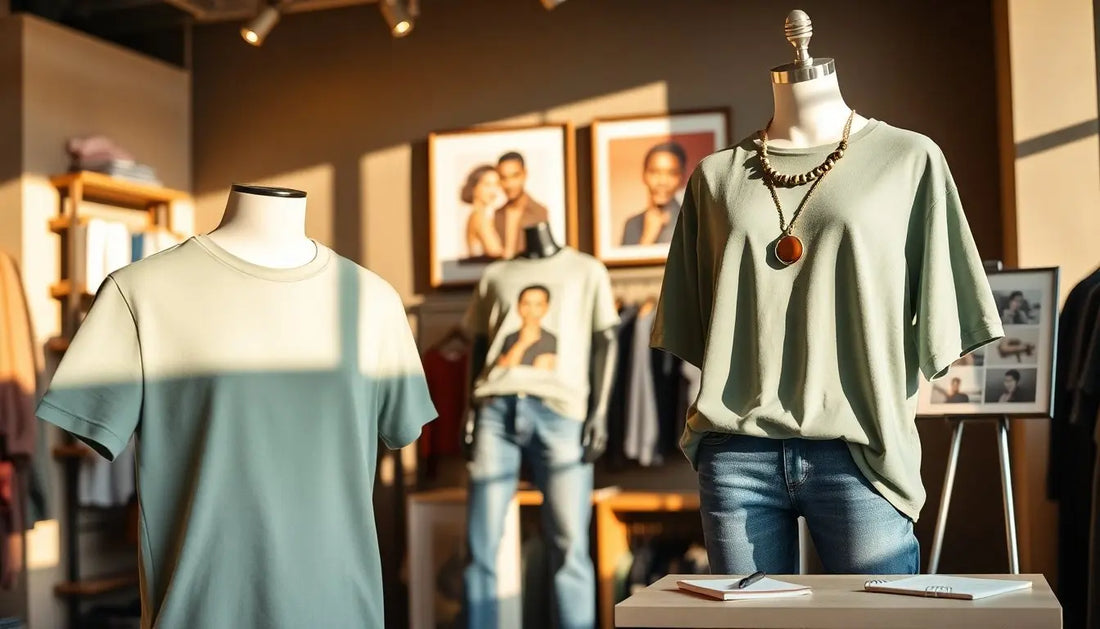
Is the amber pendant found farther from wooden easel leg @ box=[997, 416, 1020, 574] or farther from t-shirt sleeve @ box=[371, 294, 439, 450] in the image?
wooden easel leg @ box=[997, 416, 1020, 574]

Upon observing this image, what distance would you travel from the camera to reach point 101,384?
68.6 inches

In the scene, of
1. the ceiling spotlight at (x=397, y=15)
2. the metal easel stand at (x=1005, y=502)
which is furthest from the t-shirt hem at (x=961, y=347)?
the ceiling spotlight at (x=397, y=15)

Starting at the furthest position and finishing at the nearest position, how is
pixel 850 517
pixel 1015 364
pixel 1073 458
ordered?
pixel 1073 458 < pixel 1015 364 < pixel 850 517

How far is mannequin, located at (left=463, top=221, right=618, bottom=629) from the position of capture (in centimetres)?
430

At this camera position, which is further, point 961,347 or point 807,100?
point 807,100

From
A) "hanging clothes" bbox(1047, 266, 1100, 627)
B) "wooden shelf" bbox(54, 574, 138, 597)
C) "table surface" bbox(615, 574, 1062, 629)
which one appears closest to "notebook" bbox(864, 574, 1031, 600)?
"table surface" bbox(615, 574, 1062, 629)

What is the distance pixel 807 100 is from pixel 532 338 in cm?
262

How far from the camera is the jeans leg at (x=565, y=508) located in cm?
429

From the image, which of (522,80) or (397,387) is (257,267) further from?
(522,80)

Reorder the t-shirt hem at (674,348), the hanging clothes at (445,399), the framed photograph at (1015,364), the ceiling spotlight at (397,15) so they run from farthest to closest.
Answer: the hanging clothes at (445,399) < the ceiling spotlight at (397,15) < the framed photograph at (1015,364) < the t-shirt hem at (674,348)

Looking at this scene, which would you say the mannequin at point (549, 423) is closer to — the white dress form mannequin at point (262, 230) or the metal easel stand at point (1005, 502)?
the metal easel stand at point (1005, 502)

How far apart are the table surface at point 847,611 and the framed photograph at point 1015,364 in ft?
7.19

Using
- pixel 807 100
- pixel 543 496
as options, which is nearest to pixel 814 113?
pixel 807 100

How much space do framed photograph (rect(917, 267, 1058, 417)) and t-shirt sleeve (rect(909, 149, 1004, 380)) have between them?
1733 millimetres
